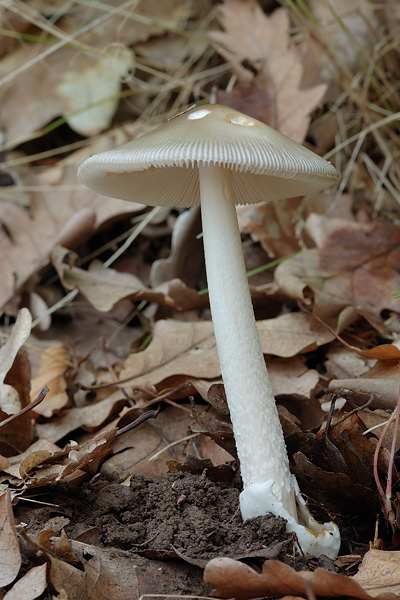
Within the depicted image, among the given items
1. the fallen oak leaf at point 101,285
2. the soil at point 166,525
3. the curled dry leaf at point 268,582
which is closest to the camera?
the curled dry leaf at point 268,582

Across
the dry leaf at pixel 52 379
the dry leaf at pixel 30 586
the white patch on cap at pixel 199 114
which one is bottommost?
the dry leaf at pixel 52 379

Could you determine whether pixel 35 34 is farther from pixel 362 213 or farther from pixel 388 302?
pixel 388 302

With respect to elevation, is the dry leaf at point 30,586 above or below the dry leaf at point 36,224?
below

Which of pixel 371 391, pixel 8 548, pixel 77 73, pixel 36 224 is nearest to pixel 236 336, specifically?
pixel 371 391

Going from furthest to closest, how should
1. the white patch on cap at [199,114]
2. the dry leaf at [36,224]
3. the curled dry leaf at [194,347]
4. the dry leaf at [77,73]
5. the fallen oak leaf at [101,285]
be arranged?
the dry leaf at [77,73] < the dry leaf at [36,224] < the fallen oak leaf at [101,285] < the curled dry leaf at [194,347] < the white patch on cap at [199,114]

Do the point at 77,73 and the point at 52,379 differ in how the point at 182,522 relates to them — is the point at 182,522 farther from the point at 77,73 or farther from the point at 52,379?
the point at 77,73

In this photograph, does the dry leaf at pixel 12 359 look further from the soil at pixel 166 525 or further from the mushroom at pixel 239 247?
the mushroom at pixel 239 247

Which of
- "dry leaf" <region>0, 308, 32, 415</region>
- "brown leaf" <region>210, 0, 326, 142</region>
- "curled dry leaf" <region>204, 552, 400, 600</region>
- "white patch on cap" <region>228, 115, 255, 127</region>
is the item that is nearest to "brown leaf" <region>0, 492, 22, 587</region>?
"curled dry leaf" <region>204, 552, 400, 600</region>

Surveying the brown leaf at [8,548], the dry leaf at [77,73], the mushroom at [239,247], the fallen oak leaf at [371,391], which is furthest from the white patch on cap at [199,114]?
the dry leaf at [77,73]
